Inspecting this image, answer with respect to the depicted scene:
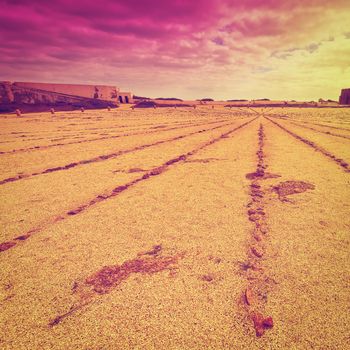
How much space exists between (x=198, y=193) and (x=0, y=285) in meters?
1.98

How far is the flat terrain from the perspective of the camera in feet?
3.69

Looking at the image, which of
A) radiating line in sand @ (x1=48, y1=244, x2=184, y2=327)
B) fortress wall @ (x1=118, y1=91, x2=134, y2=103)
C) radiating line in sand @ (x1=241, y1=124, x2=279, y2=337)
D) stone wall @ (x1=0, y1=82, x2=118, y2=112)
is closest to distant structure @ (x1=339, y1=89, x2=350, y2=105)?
fortress wall @ (x1=118, y1=91, x2=134, y2=103)

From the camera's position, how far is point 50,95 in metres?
30.3

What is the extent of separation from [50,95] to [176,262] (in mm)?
34545

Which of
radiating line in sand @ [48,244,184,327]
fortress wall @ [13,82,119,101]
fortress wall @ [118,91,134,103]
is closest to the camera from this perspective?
radiating line in sand @ [48,244,184,327]

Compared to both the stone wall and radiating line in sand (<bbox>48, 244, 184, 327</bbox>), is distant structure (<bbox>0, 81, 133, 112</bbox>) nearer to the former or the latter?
the stone wall

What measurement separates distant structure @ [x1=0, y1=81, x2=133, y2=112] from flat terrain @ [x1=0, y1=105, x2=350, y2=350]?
2493 cm

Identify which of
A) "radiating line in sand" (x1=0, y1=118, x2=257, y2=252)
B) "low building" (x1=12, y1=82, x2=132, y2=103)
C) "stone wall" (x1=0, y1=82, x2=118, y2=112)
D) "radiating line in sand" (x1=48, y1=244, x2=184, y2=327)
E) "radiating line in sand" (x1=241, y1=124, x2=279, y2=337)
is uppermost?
"low building" (x1=12, y1=82, x2=132, y2=103)

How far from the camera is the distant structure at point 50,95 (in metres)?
25.2

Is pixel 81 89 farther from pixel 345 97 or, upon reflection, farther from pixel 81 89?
pixel 345 97

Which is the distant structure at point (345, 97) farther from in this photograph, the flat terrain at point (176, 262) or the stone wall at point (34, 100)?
the flat terrain at point (176, 262)

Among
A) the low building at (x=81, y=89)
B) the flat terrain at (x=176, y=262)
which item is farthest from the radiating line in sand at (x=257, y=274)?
the low building at (x=81, y=89)

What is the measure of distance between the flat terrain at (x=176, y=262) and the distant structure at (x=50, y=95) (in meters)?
24.9

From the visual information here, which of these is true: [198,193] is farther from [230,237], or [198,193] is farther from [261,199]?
[230,237]
